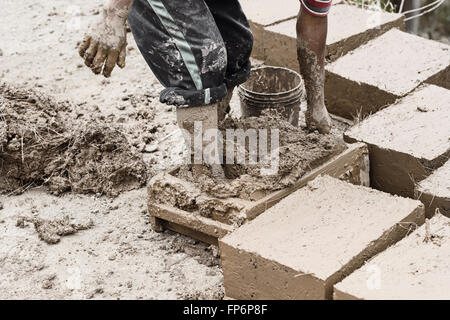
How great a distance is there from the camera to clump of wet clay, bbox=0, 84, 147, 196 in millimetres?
3914

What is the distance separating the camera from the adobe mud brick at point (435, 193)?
3.43m

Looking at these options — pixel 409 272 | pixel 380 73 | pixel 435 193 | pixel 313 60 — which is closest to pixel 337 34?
pixel 380 73

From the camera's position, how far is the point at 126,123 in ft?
15.1

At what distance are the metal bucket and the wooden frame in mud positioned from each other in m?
0.50

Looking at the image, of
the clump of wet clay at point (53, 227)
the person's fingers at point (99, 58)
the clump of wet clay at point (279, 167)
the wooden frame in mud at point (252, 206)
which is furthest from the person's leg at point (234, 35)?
the clump of wet clay at point (53, 227)

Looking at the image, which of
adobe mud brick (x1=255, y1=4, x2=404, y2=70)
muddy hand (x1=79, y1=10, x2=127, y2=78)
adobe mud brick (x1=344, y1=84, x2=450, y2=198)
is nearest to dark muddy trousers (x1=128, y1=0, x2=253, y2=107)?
muddy hand (x1=79, y1=10, x2=127, y2=78)

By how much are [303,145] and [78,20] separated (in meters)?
3.01

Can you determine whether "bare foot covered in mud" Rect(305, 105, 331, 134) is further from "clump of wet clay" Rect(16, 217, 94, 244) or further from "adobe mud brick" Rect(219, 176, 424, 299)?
"clump of wet clay" Rect(16, 217, 94, 244)

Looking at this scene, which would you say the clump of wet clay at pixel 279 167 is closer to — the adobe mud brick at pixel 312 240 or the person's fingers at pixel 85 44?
Result: the adobe mud brick at pixel 312 240

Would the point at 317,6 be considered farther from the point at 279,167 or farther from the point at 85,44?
the point at 85,44

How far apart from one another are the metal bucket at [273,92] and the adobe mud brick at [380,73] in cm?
37

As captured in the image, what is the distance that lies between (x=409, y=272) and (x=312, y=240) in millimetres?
417

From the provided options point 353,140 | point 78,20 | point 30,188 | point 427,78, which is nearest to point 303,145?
point 353,140

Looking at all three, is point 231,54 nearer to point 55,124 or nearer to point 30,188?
point 55,124
